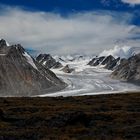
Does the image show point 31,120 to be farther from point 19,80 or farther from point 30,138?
point 19,80

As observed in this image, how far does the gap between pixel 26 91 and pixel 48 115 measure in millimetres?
142813

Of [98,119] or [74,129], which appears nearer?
[74,129]

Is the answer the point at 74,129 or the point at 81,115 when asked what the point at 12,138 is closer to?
the point at 74,129

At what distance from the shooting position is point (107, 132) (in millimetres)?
36812

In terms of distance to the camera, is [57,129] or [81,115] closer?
[57,129]

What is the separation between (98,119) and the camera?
46.1 meters

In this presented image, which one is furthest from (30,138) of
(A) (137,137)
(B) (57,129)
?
(A) (137,137)

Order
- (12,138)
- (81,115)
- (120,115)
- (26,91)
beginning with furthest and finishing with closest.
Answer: (26,91), (120,115), (81,115), (12,138)

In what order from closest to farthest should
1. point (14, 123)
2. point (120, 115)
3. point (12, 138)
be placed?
point (12, 138), point (14, 123), point (120, 115)

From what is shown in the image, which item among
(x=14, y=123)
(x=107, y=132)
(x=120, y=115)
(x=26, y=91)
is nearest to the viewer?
(x=107, y=132)

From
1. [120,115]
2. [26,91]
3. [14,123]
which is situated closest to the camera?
[14,123]

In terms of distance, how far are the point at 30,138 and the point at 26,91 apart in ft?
522

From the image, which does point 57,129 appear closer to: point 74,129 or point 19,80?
point 74,129

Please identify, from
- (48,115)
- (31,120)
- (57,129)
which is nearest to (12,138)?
(57,129)
